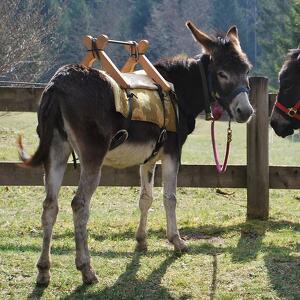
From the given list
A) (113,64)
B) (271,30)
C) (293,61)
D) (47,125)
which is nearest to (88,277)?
(47,125)

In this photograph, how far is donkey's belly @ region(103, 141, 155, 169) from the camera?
16.8ft

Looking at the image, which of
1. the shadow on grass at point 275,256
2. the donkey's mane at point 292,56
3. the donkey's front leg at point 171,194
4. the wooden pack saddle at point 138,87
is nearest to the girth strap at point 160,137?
the wooden pack saddle at point 138,87

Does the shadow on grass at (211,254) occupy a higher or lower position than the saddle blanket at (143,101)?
lower

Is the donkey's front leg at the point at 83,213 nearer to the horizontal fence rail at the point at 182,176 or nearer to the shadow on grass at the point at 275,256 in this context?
the shadow on grass at the point at 275,256

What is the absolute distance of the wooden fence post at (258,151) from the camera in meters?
7.06

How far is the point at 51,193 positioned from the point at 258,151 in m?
3.17

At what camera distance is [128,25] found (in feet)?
226

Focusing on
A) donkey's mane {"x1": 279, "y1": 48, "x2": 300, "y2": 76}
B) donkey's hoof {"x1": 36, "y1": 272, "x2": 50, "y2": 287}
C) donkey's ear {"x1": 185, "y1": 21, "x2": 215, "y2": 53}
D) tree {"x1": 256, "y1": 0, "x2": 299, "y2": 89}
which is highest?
tree {"x1": 256, "y1": 0, "x2": 299, "y2": 89}

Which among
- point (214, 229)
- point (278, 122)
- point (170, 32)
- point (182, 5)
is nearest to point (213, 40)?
point (278, 122)

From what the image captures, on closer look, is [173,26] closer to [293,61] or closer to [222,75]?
[293,61]

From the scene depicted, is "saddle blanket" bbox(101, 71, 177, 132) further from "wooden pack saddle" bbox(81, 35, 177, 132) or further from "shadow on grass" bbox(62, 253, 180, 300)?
"shadow on grass" bbox(62, 253, 180, 300)

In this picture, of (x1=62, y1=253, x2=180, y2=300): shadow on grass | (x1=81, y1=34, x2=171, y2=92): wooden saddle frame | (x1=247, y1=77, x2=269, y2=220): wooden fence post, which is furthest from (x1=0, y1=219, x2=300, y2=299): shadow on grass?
(x1=81, y1=34, x2=171, y2=92): wooden saddle frame

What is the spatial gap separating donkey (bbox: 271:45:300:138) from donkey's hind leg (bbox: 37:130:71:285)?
101 inches

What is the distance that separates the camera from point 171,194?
572 centimetres
